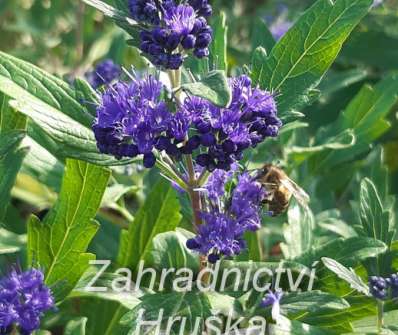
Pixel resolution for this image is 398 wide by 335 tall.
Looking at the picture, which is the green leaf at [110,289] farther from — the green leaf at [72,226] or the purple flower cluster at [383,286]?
the purple flower cluster at [383,286]

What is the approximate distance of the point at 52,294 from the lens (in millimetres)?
1879

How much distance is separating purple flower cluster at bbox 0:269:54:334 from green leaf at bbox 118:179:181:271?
486 mm

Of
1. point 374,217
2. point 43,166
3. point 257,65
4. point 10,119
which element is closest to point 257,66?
point 257,65

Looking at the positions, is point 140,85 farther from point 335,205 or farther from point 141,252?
point 335,205

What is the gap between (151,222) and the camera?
2262 mm

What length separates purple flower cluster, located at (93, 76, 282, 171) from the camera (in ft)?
5.08

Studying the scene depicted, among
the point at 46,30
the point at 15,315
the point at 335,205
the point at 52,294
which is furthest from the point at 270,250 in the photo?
the point at 46,30

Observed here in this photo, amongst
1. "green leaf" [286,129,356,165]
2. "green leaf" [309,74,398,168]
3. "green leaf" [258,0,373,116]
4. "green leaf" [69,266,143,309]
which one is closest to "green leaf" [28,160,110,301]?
"green leaf" [69,266,143,309]

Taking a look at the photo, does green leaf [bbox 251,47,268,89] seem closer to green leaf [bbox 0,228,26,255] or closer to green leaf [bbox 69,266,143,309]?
green leaf [bbox 69,266,143,309]

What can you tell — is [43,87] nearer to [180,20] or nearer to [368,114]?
[180,20]

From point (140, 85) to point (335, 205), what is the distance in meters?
1.42

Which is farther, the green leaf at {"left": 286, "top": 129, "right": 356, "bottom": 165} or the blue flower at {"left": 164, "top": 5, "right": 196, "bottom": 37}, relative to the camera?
the green leaf at {"left": 286, "top": 129, "right": 356, "bottom": 165}

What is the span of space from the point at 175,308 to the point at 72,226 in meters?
0.40

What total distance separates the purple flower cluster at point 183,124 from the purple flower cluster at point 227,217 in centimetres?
15
